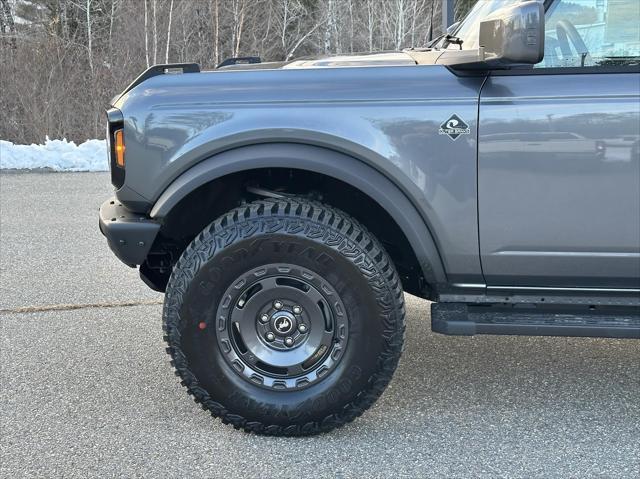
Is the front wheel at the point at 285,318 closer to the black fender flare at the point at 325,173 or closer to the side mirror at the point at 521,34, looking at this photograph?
the black fender flare at the point at 325,173

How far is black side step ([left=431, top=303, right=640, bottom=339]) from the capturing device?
2.78 meters

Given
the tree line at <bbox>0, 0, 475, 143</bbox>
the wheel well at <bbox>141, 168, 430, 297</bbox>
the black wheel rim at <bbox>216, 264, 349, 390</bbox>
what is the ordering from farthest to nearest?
the tree line at <bbox>0, 0, 475, 143</bbox>
the wheel well at <bbox>141, 168, 430, 297</bbox>
the black wheel rim at <bbox>216, 264, 349, 390</bbox>

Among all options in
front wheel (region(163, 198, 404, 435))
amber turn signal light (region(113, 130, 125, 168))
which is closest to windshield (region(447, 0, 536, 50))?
front wheel (region(163, 198, 404, 435))

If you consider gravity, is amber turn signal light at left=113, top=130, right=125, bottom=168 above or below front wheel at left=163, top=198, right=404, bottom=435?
above

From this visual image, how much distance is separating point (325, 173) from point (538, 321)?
43.8 inches

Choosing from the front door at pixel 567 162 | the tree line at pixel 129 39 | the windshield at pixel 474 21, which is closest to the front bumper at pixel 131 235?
the front door at pixel 567 162

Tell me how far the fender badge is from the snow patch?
9.09 metres

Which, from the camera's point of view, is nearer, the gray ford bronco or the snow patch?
the gray ford bronco

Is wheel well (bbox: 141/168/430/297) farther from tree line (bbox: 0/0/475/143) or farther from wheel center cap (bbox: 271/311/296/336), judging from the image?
tree line (bbox: 0/0/475/143)

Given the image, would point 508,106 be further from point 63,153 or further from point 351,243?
point 63,153

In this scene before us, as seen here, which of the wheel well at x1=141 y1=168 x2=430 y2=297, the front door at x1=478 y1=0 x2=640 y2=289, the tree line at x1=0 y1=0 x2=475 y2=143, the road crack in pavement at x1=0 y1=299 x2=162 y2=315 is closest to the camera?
the front door at x1=478 y1=0 x2=640 y2=289

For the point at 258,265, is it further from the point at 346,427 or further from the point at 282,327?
the point at 346,427

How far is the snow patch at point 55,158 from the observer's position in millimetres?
10906

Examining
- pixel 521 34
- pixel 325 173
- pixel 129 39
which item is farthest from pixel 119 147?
pixel 129 39
